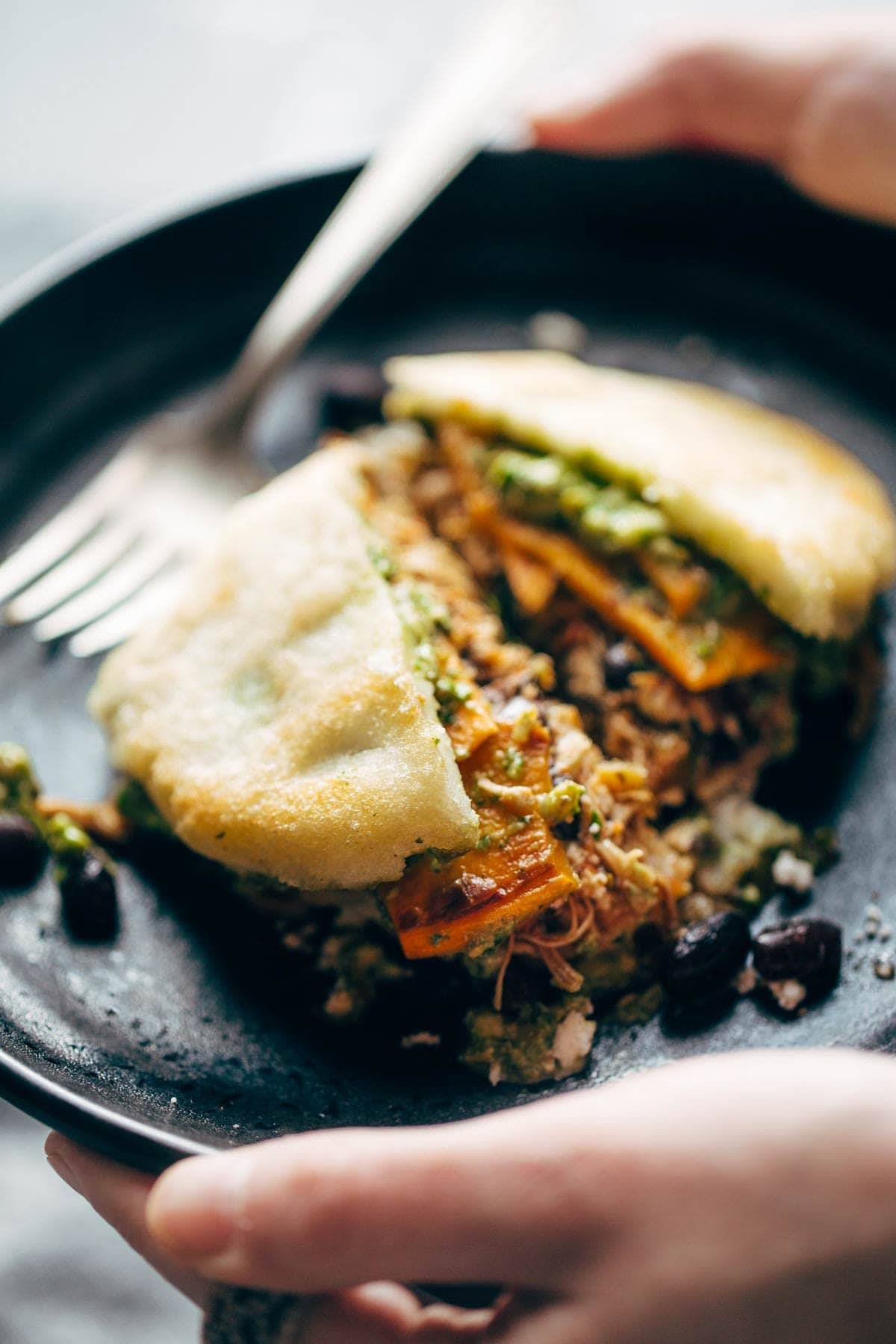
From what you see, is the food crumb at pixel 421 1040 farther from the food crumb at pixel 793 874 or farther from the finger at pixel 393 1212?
the food crumb at pixel 793 874

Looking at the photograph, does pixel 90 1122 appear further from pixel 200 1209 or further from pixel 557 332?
pixel 557 332

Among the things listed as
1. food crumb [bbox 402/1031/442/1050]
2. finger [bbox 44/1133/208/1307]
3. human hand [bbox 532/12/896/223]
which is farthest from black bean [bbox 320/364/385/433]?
finger [bbox 44/1133/208/1307]

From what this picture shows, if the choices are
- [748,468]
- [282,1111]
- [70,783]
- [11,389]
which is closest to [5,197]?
[11,389]

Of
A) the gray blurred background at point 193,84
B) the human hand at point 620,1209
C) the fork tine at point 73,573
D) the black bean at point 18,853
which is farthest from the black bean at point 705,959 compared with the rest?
the gray blurred background at point 193,84

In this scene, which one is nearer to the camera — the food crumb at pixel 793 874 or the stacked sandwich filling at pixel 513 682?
the stacked sandwich filling at pixel 513 682

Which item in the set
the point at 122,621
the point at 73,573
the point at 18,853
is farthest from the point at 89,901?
the point at 73,573

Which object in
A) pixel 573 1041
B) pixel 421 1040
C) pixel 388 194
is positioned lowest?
pixel 573 1041
